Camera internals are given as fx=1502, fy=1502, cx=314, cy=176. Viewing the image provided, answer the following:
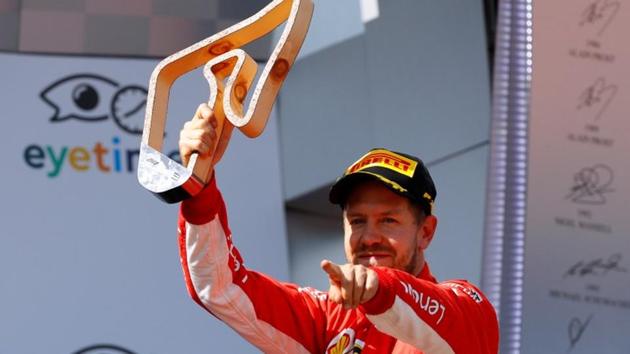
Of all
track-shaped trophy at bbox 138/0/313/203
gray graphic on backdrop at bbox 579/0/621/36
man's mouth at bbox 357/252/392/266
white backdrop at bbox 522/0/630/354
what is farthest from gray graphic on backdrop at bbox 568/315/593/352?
track-shaped trophy at bbox 138/0/313/203

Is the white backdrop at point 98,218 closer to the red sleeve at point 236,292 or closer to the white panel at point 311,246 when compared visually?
the white panel at point 311,246

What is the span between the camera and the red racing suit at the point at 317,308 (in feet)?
7.71

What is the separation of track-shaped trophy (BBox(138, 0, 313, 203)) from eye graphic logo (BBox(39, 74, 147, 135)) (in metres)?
2.50

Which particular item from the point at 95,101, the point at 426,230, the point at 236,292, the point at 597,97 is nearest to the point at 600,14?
the point at 597,97

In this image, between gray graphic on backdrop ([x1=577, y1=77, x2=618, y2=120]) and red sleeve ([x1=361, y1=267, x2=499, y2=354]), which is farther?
gray graphic on backdrop ([x1=577, y1=77, x2=618, y2=120])

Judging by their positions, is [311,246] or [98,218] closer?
[98,218]

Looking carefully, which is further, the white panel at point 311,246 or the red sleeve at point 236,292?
the white panel at point 311,246

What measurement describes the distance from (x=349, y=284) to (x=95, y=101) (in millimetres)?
3057

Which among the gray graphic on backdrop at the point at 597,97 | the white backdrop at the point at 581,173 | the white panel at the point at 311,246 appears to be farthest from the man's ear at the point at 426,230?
the white panel at the point at 311,246

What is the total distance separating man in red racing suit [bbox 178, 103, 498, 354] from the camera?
2.39m

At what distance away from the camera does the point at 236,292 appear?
256 cm

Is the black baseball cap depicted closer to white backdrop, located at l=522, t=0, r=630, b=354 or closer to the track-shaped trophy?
the track-shaped trophy

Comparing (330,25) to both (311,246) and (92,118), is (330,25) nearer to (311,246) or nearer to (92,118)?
(311,246)

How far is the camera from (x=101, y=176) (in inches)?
197
